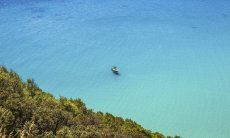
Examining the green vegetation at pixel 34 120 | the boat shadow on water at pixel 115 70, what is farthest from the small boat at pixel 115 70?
the green vegetation at pixel 34 120

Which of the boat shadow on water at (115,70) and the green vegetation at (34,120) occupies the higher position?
the green vegetation at (34,120)

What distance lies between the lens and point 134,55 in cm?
2902

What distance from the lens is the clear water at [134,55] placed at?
73.8 feet

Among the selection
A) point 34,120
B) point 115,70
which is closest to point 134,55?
point 115,70

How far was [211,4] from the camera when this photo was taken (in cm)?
4272

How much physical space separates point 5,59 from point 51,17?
9.36m

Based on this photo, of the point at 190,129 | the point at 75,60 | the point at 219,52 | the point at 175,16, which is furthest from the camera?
the point at 175,16

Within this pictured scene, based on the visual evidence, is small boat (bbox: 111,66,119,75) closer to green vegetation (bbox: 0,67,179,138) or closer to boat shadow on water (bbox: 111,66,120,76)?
boat shadow on water (bbox: 111,66,120,76)

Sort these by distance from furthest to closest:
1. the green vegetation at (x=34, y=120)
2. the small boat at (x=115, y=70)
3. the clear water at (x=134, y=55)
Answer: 1. the small boat at (x=115, y=70)
2. the clear water at (x=134, y=55)
3. the green vegetation at (x=34, y=120)

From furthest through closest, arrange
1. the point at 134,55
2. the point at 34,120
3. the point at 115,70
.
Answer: the point at 134,55
the point at 115,70
the point at 34,120

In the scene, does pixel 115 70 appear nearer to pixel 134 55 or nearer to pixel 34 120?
pixel 134 55

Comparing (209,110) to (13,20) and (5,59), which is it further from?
(13,20)

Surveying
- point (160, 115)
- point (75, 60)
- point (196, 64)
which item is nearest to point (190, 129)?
point (160, 115)

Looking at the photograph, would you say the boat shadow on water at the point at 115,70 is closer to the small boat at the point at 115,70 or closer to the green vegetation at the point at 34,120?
the small boat at the point at 115,70
